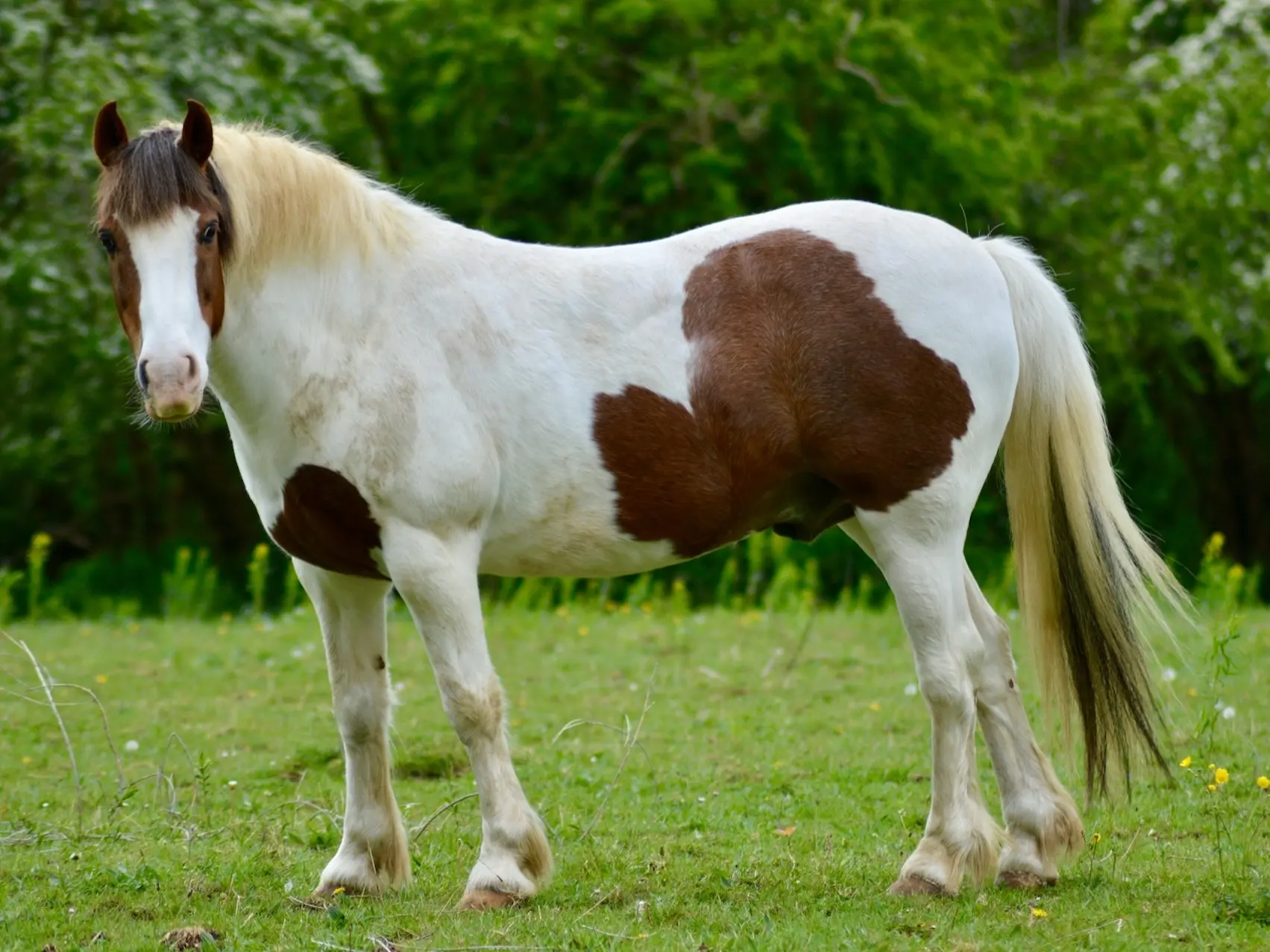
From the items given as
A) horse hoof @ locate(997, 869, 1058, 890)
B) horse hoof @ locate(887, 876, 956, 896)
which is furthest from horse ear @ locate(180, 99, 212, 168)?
horse hoof @ locate(997, 869, 1058, 890)

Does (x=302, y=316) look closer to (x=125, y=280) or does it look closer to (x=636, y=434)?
(x=125, y=280)

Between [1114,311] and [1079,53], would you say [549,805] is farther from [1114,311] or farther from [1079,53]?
[1079,53]

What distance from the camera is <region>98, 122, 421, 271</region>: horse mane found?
3709mm

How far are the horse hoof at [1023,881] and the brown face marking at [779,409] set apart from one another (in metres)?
1.19

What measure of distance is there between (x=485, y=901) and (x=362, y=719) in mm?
735

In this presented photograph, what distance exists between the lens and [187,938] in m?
3.67

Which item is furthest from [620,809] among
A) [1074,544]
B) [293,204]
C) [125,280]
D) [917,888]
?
[125,280]

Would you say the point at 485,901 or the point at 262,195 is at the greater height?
the point at 262,195

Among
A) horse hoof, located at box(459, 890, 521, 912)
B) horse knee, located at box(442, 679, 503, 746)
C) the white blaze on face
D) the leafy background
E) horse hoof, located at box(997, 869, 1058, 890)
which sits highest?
the leafy background

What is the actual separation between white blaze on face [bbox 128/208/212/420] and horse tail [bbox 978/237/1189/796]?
2.43 meters

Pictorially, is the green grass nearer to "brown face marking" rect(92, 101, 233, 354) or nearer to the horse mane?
"brown face marking" rect(92, 101, 233, 354)

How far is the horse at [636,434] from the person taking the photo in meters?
3.98

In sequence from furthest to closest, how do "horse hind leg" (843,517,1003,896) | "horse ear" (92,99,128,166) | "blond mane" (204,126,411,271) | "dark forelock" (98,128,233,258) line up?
"horse hind leg" (843,517,1003,896), "blond mane" (204,126,411,271), "horse ear" (92,99,128,166), "dark forelock" (98,128,233,258)

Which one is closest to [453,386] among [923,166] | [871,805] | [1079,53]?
[871,805]
